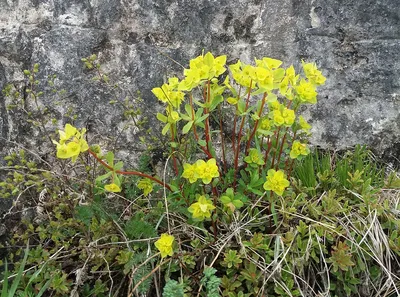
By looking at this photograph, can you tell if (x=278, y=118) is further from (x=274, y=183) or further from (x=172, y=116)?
(x=172, y=116)

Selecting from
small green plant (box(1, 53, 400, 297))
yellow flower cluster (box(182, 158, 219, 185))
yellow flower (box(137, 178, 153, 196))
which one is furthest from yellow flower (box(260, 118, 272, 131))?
yellow flower (box(137, 178, 153, 196))

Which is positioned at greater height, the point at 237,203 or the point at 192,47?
the point at 192,47

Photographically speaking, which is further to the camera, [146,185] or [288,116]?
[146,185]

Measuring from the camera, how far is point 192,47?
7.14 feet

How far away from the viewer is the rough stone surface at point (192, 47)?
214 centimetres

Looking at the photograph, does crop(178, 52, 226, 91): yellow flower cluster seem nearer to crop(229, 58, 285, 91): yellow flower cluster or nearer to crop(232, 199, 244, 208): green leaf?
crop(229, 58, 285, 91): yellow flower cluster

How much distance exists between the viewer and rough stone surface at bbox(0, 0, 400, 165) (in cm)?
214

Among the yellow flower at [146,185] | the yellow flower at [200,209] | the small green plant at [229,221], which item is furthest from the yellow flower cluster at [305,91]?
the yellow flower at [146,185]

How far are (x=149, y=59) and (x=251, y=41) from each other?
0.47 metres

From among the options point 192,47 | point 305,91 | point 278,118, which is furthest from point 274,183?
point 192,47

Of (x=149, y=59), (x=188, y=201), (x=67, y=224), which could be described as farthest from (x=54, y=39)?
(x=188, y=201)

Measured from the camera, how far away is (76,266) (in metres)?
1.85

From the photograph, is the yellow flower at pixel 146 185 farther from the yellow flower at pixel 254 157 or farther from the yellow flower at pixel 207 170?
the yellow flower at pixel 254 157

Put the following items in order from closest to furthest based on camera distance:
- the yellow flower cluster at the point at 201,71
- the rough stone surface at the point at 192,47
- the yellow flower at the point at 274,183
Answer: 1. the yellow flower cluster at the point at 201,71
2. the yellow flower at the point at 274,183
3. the rough stone surface at the point at 192,47
